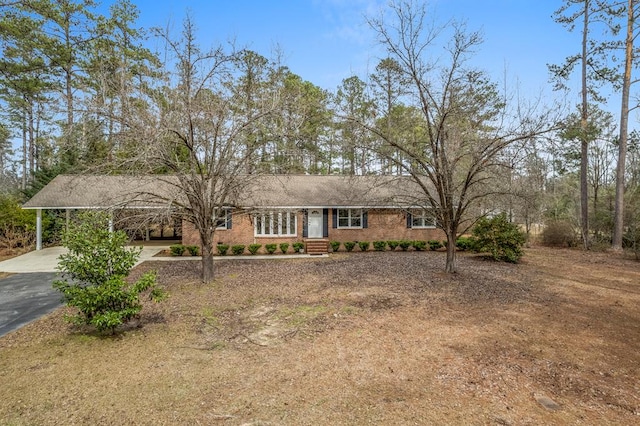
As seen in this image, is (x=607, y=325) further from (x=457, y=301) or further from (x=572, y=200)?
(x=572, y=200)

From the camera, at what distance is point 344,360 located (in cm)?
513

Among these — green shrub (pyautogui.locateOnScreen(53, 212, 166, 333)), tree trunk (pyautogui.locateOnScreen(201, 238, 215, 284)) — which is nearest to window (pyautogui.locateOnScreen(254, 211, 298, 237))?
tree trunk (pyautogui.locateOnScreen(201, 238, 215, 284))

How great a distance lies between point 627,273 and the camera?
38.3 feet

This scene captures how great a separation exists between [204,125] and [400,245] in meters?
12.2

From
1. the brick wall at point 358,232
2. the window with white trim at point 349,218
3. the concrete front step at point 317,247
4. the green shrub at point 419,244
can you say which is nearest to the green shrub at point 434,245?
the green shrub at point 419,244

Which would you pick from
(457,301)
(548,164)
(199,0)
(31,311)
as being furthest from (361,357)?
(548,164)

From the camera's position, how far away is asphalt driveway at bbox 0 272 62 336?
284 inches

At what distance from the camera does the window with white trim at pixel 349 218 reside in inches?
714

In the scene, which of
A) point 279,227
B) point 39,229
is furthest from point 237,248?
point 39,229

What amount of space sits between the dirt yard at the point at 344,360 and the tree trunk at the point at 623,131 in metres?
9.43

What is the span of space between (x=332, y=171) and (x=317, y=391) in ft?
86.6

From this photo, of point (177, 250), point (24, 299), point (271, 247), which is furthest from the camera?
point (271, 247)

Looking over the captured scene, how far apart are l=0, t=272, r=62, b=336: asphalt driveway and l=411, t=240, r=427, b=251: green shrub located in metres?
15.1

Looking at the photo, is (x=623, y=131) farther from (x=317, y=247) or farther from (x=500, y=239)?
(x=317, y=247)
